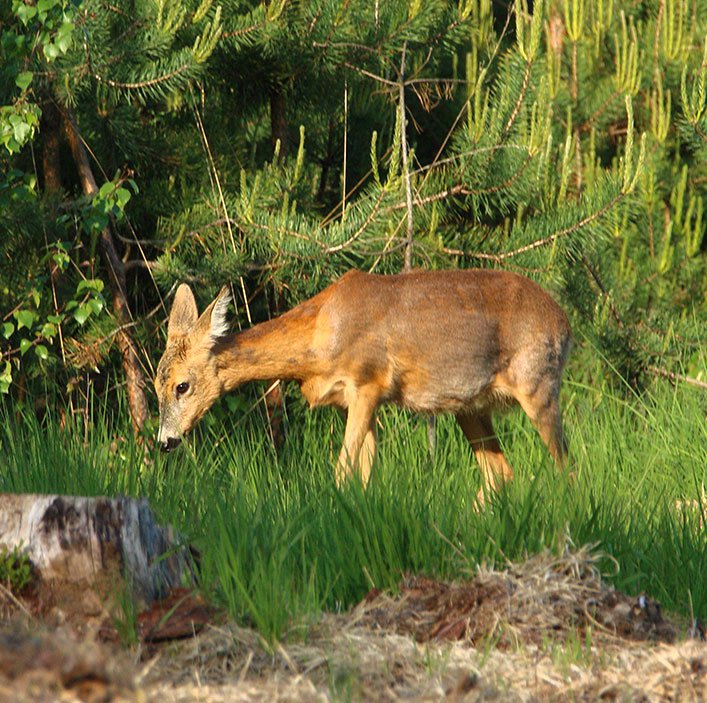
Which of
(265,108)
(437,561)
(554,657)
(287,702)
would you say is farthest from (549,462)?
(265,108)

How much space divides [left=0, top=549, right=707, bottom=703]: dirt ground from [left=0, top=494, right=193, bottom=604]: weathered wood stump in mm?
159

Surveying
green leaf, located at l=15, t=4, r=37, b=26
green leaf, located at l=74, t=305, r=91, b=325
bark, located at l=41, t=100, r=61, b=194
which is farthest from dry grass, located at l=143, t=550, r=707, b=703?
bark, located at l=41, t=100, r=61, b=194

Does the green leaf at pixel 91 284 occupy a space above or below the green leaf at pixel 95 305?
above

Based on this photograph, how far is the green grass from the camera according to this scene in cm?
505

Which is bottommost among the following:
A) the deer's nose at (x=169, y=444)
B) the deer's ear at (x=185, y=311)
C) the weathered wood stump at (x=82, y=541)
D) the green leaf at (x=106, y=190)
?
the deer's nose at (x=169, y=444)

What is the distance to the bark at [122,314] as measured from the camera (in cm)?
967

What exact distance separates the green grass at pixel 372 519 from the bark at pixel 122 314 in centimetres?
122

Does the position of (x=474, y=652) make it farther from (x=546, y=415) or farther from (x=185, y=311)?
(x=185, y=311)

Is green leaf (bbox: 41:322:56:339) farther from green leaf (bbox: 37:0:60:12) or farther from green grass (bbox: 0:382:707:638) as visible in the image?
green leaf (bbox: 37:0:60:12)

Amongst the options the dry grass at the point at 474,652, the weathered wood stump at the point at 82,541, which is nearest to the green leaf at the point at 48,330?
the weathered wood stump at the point at 82,541

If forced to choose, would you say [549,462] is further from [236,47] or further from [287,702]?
[236,47]

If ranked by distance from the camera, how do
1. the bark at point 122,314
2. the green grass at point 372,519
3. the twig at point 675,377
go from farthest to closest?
the twig at point 675,377, the bark at point 122,314, the green grass at point 372,519

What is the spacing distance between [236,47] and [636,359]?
425cm

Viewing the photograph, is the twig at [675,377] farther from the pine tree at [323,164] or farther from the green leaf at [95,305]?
the green leaf at [95,305]
